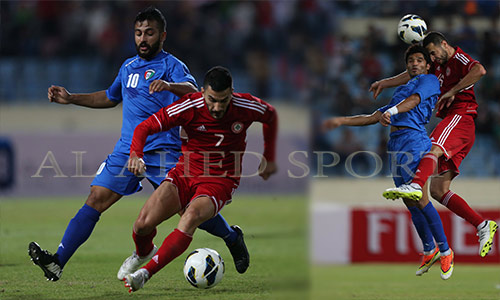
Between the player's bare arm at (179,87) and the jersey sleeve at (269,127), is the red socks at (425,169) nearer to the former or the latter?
the jersey sleeve at (269,127)

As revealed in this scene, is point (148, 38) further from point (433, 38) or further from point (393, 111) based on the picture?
point (433, 38)

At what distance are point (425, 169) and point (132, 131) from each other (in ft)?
7.76

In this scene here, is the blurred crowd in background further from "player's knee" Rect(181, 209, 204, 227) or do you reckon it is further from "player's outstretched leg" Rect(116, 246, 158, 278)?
"player's knee" Rect(181, 209, 204, 227)

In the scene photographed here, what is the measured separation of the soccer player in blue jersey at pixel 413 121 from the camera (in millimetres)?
5645

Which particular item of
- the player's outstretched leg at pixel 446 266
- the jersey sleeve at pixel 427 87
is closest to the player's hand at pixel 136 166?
the jersey sleeve at pixel 427 87

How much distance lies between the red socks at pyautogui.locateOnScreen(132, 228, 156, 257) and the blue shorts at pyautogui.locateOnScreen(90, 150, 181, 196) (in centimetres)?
40

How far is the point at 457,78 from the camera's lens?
6.03 meters

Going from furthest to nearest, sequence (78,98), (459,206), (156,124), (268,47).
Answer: (268,47)
(78,98)
(459,206)
(156,124)

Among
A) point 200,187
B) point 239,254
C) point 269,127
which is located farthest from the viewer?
point 239,254

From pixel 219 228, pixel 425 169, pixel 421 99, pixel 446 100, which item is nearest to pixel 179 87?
pixel 219 228

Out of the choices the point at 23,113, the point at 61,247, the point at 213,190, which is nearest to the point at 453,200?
the point at 213,190

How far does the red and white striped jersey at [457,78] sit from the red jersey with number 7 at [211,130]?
1526mm

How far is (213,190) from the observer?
17.9 ft

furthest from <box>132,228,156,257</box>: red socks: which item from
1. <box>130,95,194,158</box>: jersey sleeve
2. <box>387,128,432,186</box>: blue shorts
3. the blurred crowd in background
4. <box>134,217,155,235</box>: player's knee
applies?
the blurred crowd in background
